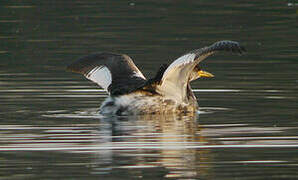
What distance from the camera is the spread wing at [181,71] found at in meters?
12.4

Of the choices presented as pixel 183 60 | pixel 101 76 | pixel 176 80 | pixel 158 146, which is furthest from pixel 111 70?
pixel 158 146

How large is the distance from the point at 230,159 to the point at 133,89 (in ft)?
10.5

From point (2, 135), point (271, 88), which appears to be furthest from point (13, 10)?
point (2, 135)

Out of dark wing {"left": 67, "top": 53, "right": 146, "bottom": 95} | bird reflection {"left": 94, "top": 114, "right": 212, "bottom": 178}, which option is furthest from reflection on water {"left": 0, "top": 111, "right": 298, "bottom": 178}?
dark wing {"left": 67, "top": 53, "right": 146, "bottom": 95}

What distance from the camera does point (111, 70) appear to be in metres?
14.1

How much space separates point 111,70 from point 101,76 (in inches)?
5.9

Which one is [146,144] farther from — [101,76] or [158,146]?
[101,76]

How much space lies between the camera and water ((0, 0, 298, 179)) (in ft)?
32.0

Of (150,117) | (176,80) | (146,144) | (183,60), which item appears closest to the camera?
(146,144)

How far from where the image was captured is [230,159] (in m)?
9.90

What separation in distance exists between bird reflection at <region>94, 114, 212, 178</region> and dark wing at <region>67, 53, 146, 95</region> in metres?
0.63

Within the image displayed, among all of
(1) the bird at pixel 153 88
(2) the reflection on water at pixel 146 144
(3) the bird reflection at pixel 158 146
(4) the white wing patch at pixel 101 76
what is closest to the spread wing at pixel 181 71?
(1) the bird at pixel 153 88

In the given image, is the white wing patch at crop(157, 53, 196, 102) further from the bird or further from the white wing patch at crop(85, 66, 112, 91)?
the white wing patch at crop(85, 66, 112, 91)

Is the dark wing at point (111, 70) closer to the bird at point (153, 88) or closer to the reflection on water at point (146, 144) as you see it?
the bird at point (153, 88)
